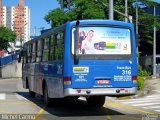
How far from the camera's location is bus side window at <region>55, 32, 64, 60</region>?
52.9ft

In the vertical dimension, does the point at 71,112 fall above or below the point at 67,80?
below

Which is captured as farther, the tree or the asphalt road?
the tree

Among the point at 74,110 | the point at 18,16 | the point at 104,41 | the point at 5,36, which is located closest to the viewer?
the point at 104,41

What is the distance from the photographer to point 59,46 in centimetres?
1653

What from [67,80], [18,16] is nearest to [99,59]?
[67,80]

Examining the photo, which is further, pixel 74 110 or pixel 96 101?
pixel 96 101

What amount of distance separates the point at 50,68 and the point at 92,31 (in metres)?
2.69

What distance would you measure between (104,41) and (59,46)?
166 centimetres

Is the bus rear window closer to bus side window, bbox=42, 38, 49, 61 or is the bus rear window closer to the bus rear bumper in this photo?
the bus rear bumper

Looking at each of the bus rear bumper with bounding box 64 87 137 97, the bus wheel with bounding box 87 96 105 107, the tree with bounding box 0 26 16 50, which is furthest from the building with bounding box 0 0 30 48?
the bus rear bumper with bounding box 64 87 137 97

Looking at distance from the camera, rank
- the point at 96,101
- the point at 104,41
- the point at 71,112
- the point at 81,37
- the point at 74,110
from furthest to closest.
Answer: the point at 96,101 < the point at 74,110 < the point at 71,112 < the point at 104,41 < the point at 81,37

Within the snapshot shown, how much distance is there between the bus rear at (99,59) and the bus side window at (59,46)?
1.86 ft

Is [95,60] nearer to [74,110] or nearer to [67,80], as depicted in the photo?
[67,80]

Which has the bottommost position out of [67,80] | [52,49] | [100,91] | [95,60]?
[100,91]
